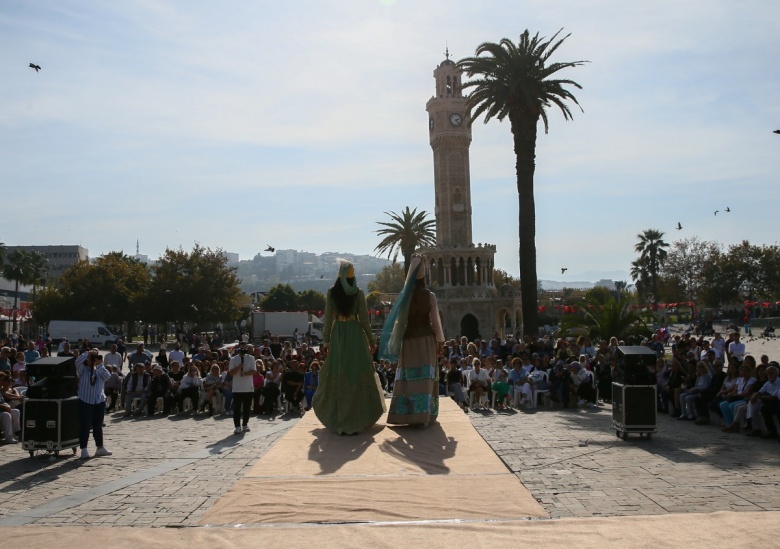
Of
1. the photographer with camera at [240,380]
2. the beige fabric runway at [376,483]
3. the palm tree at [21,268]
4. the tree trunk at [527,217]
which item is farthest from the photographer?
the palm tree at [21,268]

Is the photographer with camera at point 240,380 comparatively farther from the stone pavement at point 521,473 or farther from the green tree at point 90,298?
the green tree at point 90,298

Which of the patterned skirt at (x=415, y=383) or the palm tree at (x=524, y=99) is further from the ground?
the palm tree at (x=524, y=99)

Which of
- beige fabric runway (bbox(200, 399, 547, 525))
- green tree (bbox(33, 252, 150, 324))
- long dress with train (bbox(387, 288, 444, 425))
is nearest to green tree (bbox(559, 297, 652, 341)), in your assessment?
long dress with train (bbox(387, 288, 444, 425))

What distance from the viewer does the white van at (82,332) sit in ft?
154

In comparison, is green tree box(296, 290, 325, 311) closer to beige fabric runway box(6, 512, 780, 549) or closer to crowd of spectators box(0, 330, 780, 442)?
crowd of spectators box(0, 330, 780, 442)

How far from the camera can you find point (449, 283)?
6084 centimetres

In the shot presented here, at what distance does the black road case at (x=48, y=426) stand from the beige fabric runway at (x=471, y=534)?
4143mm

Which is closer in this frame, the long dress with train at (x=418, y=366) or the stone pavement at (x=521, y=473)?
the stone pavement at (x=521, y=473)

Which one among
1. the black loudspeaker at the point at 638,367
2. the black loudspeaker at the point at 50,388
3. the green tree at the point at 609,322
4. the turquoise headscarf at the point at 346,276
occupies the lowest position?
the black loudspeaker at the point at 50,388

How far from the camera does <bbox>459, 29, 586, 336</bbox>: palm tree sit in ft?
88.2

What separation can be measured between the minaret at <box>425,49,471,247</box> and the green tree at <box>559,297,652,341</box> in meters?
39.4

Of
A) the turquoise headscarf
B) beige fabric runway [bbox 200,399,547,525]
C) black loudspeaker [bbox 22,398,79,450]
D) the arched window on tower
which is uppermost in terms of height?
the arched window on tower

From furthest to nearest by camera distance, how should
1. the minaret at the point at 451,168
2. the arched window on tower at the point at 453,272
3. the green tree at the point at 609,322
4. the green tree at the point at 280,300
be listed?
the green tree at the point at 280,300, the minaret at the point at 451,168, the arched window on tower at the point at 453,272, the green tree at the point at 609,322

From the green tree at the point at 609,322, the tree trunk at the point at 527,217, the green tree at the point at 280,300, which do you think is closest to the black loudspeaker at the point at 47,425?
the green tree at the point at 609,322
